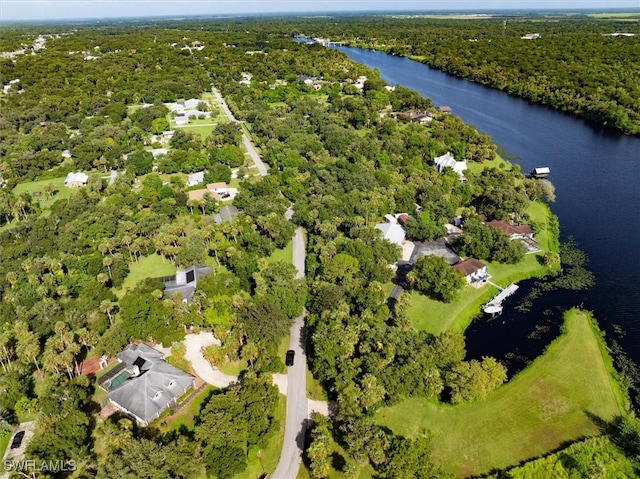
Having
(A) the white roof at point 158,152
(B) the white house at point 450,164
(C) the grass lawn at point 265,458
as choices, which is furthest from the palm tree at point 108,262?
(B) the white house at point 450,164

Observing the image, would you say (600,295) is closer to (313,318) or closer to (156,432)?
(313,318)

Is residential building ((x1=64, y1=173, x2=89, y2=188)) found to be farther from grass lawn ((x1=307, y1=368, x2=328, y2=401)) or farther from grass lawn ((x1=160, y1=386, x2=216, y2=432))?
grass lawn ((x1=307, y1=368, x2=328, y2=401))

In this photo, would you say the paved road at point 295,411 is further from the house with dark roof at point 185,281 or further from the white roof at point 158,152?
the white roof at point 158,152

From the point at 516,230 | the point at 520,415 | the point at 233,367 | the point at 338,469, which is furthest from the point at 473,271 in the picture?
the point at 233,367

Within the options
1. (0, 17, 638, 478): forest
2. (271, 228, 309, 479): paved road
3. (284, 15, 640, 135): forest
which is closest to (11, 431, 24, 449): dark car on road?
(0, 17, 638, 478): forest

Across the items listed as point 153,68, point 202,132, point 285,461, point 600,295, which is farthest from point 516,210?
point 153,68

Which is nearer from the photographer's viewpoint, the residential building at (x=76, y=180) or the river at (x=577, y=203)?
the river at (x=577, y=203)
